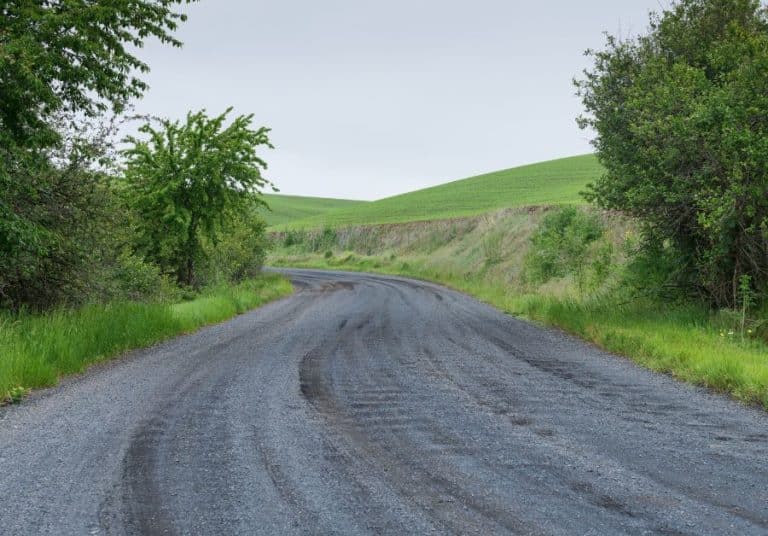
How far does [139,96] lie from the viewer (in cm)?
1187

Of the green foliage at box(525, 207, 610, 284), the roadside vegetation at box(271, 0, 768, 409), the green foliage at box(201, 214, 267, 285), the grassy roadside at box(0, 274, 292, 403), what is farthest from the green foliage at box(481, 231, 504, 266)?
the grassy roadside at box(0, 274, 292, 403)

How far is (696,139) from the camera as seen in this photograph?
12047 mm

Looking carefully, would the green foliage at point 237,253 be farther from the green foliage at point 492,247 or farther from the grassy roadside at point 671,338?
the green foliage at point 492,247

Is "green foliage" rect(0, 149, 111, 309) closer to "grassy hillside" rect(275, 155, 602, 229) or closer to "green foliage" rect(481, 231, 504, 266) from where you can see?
"green foliage" rect(481, 231, 504, 266)

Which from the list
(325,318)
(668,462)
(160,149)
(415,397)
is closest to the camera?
(668,462)

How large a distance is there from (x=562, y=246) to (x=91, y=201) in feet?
49.5

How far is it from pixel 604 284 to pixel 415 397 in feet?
44.7

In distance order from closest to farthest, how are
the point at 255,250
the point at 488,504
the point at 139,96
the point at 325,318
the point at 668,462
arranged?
the point at 488,504 < the point at 668,462 < the point at 139,96 < the point at 325,318 < the point at 255,250

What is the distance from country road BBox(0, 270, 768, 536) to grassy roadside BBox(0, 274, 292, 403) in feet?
1.33

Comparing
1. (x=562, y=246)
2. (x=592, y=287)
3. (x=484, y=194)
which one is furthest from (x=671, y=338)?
(x=484, y=194)

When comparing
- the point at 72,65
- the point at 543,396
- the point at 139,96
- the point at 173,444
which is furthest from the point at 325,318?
the point at 173,444

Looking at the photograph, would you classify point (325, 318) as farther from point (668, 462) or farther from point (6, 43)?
point (668, 462)

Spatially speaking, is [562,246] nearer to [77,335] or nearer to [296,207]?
[77,335]

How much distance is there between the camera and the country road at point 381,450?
4188mm
